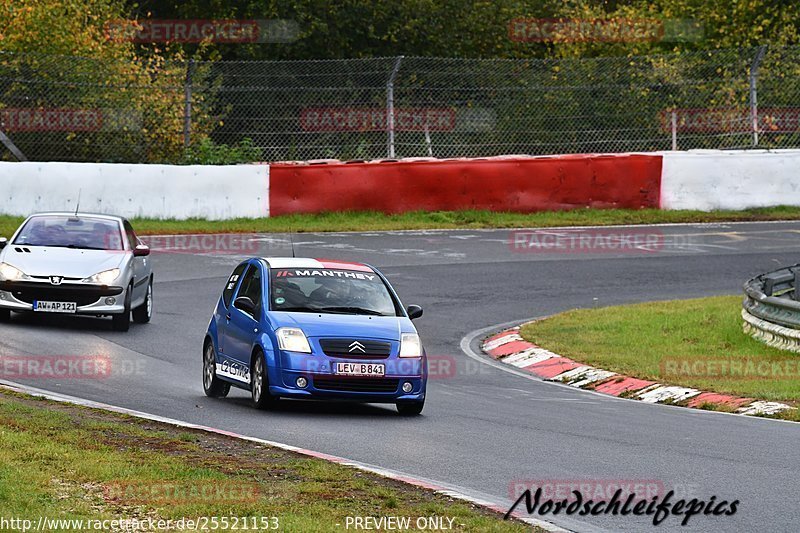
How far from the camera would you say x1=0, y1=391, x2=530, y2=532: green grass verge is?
783 cm

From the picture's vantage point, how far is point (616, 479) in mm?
9625

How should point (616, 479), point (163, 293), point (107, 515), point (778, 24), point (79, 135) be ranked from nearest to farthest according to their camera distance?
point (107, 515) → point (616, 479) → point (163, 293) → point (79, 135) → point (778, 24)

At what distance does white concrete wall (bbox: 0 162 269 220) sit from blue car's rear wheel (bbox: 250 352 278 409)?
1518 cm

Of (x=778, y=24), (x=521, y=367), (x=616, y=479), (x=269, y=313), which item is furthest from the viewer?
(x=778, y=24)

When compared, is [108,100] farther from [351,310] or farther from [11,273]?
[351,310]

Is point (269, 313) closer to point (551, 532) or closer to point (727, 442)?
point (727, 442)

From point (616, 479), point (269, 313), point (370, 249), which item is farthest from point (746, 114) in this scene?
point (616, 479)

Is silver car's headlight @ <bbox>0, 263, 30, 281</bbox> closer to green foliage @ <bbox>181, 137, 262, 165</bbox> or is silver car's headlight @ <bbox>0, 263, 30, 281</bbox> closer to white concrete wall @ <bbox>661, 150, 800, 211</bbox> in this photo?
green foliage @ <bbox>181, 137, 262, 165</bbox>

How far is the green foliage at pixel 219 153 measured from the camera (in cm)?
2978

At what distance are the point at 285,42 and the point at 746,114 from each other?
50.3 feet

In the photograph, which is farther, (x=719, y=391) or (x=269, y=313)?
(x=719, y=391)

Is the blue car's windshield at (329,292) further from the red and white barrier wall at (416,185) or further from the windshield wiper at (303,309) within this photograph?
the red and white barrier wall at (416,185)

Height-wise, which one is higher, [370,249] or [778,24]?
[778,24]

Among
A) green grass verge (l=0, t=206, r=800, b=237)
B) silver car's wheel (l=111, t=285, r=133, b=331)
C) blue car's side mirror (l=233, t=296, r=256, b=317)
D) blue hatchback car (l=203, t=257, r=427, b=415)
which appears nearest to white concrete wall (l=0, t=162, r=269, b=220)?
green grass verge (l=0, t=206, r=800, b=237)
